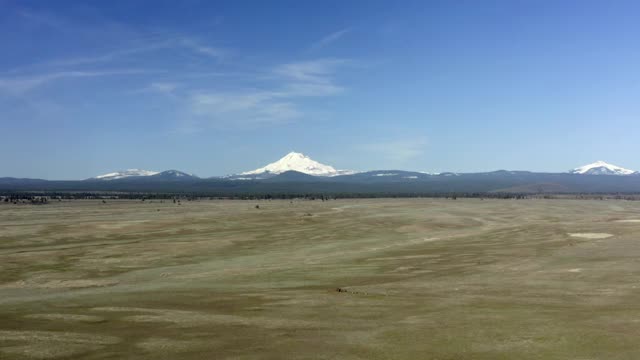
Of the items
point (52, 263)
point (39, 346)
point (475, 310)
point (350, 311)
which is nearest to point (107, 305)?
point (39, 346)

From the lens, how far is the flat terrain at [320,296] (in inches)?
970

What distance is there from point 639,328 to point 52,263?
4559cm

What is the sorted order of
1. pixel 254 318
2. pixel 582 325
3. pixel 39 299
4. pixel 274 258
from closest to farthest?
pixel 582 325 → pixel 254 318 → pixel 39 299 → pixel 274 258

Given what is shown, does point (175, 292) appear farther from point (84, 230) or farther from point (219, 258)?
point (84, 230)

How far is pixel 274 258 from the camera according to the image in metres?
58.1

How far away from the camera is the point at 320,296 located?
3597cm

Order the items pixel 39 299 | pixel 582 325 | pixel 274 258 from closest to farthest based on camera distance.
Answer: pixel 582 325, pixel 39 299, pixel 274 258

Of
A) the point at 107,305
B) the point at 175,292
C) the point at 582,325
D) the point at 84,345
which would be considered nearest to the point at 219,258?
the point at 175,292

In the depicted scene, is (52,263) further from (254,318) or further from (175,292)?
(254,318)

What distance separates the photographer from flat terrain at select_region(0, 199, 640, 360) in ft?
80.8

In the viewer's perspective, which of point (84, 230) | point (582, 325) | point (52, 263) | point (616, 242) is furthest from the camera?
point (84, 230)

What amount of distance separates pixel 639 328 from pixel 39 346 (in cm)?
2430

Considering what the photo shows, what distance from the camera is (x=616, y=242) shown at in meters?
65.7

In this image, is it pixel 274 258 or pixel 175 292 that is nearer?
pixel 175 292
